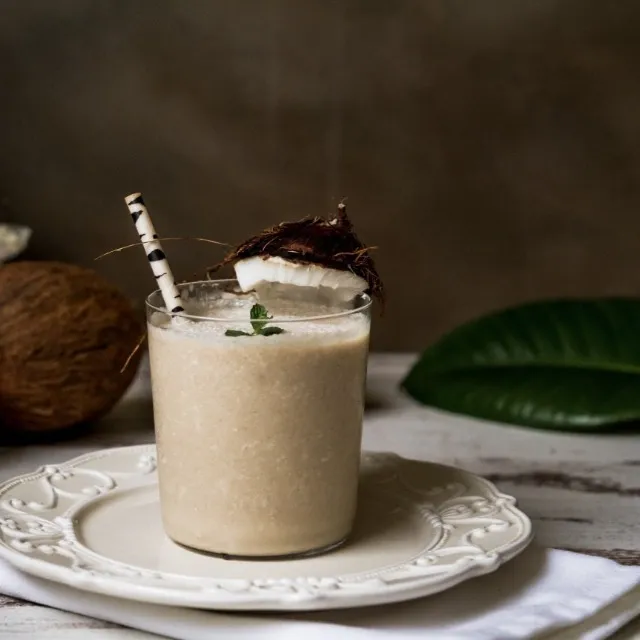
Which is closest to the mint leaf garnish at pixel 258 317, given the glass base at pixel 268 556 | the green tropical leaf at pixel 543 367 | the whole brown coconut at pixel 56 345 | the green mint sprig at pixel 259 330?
the green mint sprig at pixel 259 330

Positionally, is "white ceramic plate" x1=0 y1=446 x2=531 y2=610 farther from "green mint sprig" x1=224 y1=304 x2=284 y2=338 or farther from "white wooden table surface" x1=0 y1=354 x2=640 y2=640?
"green mint sprig" x1=224 y1=304 x2=284 y2=338

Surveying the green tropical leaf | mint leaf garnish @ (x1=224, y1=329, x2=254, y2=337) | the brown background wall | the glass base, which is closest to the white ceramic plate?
the glass base

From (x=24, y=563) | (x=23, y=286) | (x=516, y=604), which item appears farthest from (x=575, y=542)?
(x=23, y=286)

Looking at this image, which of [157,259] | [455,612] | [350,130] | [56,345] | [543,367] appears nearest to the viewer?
[455,612]

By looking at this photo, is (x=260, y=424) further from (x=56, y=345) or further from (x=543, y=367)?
(x=543, y=367)

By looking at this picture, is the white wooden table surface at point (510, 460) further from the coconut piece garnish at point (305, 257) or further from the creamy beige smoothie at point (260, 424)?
the coconut piece garnish at point (305, 257)

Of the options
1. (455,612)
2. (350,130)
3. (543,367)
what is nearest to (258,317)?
(455,612)

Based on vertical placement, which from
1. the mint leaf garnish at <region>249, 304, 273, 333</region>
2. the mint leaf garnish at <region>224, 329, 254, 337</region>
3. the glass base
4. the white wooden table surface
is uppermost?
the mint leaf garnish at <region>249, 304, 273, 333</region>
